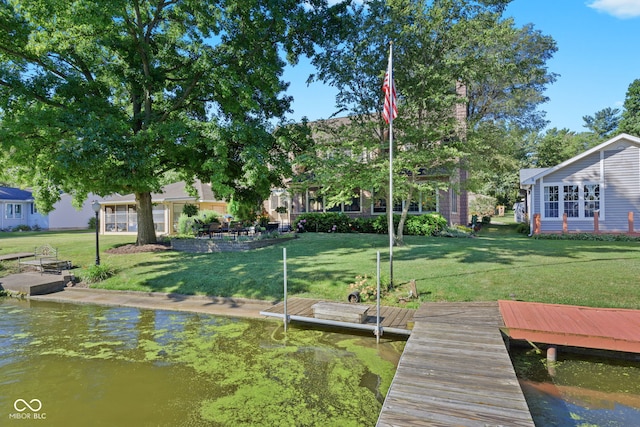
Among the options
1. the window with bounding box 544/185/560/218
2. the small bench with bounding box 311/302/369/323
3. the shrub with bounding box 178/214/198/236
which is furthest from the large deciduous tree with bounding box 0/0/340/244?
the window with bounding box 544/185/560/218

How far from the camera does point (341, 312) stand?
23.2ft

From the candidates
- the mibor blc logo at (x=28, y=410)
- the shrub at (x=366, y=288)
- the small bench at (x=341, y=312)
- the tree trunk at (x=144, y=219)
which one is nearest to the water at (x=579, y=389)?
the small bench at (x=341, y=312)

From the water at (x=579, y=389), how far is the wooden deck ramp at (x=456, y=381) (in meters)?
0.59

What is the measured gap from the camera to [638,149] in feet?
54.2

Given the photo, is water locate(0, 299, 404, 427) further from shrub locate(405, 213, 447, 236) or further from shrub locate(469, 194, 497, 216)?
shrub locate(469, 194, 497, 216)

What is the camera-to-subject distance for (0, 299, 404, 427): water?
4.32 metres

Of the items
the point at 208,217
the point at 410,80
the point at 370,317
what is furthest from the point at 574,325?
the point at 208,217

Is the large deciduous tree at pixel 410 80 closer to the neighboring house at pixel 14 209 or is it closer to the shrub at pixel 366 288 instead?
the shrub at pixel 366 288

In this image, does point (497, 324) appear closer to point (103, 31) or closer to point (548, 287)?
point (548, 287)

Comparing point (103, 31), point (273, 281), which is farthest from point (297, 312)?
point (103, 31)

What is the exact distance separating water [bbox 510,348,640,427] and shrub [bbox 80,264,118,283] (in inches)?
487

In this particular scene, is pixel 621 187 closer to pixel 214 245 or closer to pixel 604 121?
pixel 214 245

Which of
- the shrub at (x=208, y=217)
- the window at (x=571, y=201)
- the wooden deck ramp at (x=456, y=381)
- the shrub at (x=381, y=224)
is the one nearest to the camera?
the wooden deck ramp at (x=456, y=381)

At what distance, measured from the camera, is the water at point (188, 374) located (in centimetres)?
432
